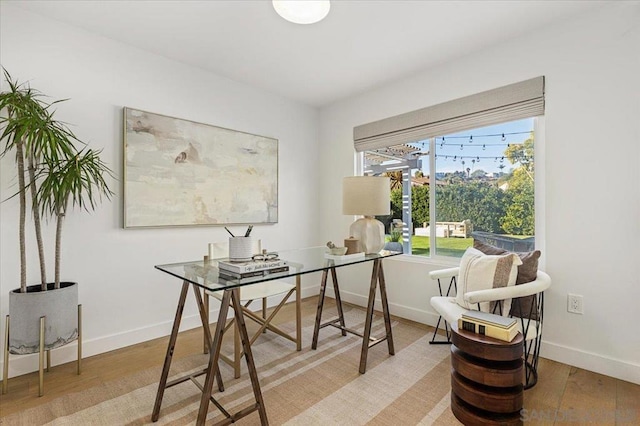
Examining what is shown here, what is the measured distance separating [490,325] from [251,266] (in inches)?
51.8

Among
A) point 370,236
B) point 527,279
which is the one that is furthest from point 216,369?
point 527,279

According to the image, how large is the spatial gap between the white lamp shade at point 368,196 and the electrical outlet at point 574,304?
4.74 feet

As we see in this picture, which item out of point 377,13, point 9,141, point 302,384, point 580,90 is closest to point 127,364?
point 302,384

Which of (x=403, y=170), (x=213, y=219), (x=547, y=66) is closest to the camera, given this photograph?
(x=547, y=66)

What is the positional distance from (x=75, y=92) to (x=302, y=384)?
106 inches

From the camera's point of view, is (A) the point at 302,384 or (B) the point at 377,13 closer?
(A) the point at 302,384

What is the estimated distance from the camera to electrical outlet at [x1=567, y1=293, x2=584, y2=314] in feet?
7.32

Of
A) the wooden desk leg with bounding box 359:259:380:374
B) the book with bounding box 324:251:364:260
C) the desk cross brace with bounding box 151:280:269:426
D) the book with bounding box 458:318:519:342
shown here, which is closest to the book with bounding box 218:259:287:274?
the desk cross brace with bounding box 151:280:269:426

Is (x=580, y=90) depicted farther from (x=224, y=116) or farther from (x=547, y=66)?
(x=224, y=116)

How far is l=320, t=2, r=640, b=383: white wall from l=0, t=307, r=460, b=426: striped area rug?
1.00m

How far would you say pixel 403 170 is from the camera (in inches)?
135

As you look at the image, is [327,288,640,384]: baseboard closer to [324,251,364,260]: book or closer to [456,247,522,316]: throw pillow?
[456,247,522,316]: throw pillow

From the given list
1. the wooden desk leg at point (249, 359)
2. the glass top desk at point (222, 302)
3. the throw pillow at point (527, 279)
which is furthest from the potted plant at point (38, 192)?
the throw pillow at point (527, 279)

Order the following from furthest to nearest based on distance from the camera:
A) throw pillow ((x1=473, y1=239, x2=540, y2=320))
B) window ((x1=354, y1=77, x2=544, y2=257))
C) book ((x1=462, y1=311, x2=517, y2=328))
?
1. window ((x1=354, y1=77, x2=544, y2=257))
2. throw pillow ((x1=473, y1=239, x2=540, y2=320))
3. book ((x1=462, y1=311, x2=517, y2=328))
